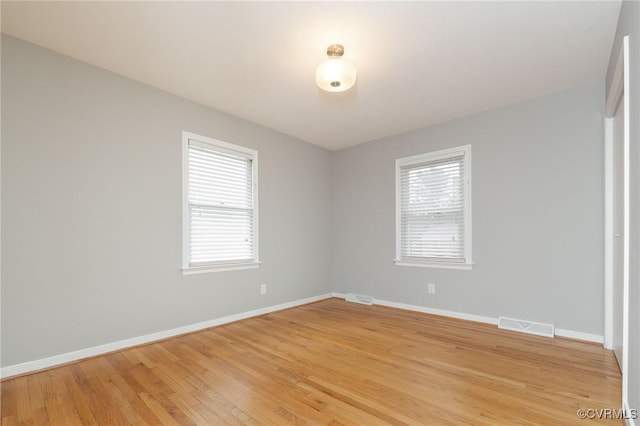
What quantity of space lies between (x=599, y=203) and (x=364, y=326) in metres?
2.67

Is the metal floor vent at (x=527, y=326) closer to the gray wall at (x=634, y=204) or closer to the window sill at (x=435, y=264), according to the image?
the window sill at (x=435, y=264)

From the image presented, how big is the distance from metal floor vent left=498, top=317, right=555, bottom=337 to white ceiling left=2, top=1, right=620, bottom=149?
244 cm

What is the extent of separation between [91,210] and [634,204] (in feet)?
12.5

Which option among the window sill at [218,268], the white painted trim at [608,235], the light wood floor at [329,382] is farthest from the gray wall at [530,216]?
the window sill at [218,268]

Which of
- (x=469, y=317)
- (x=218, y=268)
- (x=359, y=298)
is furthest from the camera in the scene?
(x=359, y=298)

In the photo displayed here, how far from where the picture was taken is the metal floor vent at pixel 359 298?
4672 mm

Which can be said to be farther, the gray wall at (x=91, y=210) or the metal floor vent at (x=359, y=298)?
the metal floor vent at (x=359, y=298)

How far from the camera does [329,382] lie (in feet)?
7.22

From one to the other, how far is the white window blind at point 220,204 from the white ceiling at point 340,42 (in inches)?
26.5

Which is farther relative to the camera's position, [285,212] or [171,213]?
[285,212]

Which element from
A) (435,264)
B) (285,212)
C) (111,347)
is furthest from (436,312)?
(111,347)

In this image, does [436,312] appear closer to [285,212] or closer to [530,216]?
[530,216]

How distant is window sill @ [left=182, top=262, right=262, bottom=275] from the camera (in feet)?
11.1

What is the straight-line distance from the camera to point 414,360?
2578 mm
